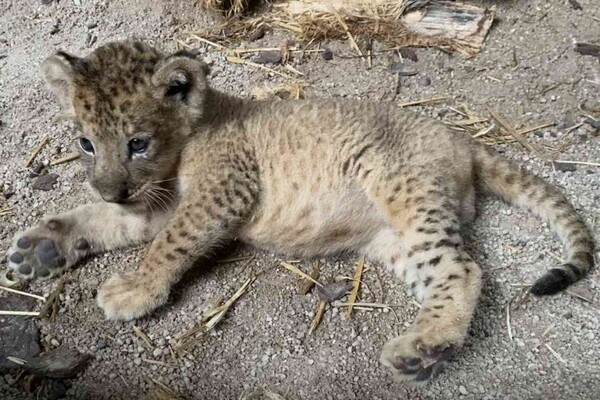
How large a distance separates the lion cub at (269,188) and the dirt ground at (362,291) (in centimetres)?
14

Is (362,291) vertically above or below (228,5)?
below

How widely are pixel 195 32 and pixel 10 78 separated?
1.50 meters

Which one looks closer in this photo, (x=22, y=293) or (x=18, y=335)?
(x=18, y=335)

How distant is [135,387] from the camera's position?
11.3 feet

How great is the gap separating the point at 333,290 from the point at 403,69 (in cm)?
224

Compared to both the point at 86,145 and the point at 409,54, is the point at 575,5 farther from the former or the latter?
the point at 86,145

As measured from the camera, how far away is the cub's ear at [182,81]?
3.58 metres

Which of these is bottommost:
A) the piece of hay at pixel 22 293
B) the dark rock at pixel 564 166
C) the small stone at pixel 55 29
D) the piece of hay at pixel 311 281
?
the piece of hay at pixel 311 281

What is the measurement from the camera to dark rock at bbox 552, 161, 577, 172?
4.57 meters

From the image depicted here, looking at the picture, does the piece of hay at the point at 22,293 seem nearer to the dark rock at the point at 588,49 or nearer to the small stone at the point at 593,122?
the small stone at the point at 593,122

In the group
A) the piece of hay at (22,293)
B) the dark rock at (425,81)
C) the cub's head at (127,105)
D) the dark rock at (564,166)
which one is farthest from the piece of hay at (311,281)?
the dark rock at (425,81)

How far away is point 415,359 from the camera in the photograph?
133 inches

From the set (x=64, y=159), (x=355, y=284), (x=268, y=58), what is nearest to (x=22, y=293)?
(x=64, y=159)

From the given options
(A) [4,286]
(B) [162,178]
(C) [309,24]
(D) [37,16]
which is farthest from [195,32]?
(A) [4,286]
